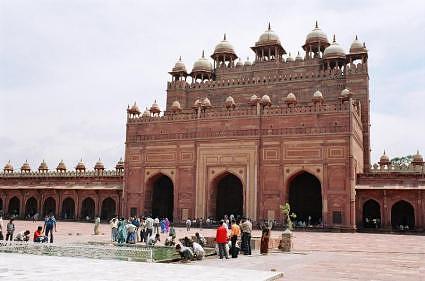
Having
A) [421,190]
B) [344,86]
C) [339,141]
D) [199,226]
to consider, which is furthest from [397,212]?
[199,226]

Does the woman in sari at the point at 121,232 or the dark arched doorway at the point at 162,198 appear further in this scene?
the dark arched doorway at the point at 162,198

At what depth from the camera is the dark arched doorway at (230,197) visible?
25538 mm

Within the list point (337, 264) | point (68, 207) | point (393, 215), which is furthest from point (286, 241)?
point (68, 207)

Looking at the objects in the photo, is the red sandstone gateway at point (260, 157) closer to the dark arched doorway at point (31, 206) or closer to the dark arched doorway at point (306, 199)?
the dark arched doorway at point (306, 199)

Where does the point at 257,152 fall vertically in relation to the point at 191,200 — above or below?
above

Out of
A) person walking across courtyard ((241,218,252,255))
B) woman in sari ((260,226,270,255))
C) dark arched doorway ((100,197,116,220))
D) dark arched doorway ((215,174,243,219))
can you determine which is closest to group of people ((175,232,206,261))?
person walking across courtyard ((241,218,252,255))

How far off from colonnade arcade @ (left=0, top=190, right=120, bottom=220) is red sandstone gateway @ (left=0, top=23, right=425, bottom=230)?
8 cm

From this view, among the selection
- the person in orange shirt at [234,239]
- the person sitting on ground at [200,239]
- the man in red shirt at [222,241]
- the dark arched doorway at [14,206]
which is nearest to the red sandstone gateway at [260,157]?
the dark arched doorway at [14,206]

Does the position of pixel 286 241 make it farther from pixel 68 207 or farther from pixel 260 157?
pixel 68 207

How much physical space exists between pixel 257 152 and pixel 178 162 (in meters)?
4.31

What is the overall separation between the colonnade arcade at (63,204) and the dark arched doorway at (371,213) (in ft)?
44.6

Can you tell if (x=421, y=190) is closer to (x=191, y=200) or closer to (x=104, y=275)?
(x=191, y=200)

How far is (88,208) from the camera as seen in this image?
30.4 metres

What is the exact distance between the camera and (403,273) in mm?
7906
